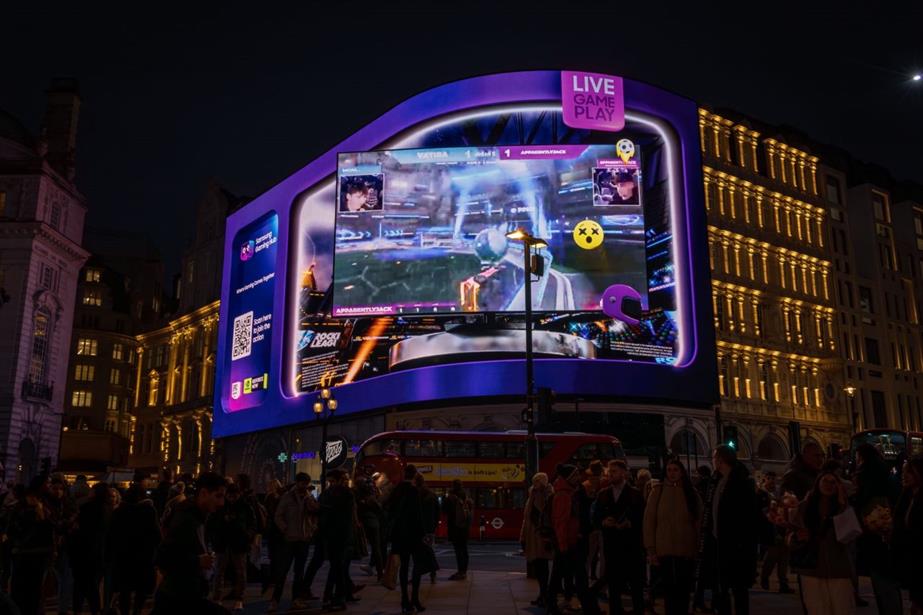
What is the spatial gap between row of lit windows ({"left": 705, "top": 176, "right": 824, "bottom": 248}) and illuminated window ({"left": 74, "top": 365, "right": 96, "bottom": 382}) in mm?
69743

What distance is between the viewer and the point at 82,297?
3602 inches

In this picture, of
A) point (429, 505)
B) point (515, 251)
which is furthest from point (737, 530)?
point (515, 251)

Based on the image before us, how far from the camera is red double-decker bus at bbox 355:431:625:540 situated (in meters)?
27.2

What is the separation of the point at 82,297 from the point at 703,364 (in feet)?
248

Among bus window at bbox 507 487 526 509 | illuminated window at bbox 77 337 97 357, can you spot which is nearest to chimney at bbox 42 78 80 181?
illuminated window at bbox 77 337 97 357

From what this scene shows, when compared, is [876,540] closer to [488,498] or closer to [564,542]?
[564,542]

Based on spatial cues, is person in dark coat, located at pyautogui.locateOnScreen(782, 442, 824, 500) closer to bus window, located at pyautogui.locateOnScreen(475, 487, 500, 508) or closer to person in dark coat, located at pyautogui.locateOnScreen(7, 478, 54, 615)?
person in dark coat, located at pyautogui.locateOnScreen(7, 478, 54, 615)

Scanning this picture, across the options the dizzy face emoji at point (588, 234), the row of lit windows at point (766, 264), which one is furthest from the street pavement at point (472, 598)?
the row of lit windows at point (766, 264)

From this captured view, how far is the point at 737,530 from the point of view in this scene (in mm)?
8398

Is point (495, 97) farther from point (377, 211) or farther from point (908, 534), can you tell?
point (908, 534)

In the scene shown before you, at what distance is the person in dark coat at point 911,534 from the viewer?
6.72 meters

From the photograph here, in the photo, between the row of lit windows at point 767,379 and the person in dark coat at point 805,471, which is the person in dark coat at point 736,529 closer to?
the person in dark coat at point 805,471

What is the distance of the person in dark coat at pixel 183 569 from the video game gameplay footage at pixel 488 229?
3509 cm

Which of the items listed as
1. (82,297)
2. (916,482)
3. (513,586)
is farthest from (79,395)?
(916,482)
